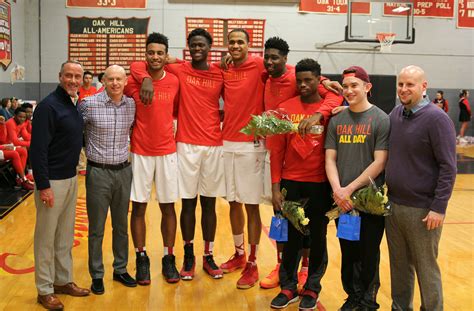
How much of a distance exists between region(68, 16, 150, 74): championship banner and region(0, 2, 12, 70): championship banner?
5.50 feet

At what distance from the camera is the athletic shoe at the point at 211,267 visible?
181 inches

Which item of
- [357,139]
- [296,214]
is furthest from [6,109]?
[357,139]

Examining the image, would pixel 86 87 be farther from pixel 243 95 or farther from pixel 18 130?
pixel 243 95

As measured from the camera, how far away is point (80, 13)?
13.0 metres

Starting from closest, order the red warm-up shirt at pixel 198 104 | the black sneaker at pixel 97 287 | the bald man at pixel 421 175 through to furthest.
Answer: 1. the bald man at pixel 421 175
2. the black sneaker at pixel 97 287
3. the red warm-up shirt at pixel 198 104

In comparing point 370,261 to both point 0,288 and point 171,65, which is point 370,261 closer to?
point 171,65

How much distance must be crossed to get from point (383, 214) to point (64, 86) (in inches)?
97.4

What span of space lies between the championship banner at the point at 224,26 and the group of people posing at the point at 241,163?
915 cm

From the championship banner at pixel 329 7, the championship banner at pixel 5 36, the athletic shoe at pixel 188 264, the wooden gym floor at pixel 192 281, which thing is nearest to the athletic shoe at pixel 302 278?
the wooden gym floor at pixel 192 281

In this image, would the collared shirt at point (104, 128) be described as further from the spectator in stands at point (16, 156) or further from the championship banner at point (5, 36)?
the championship banner at point (5, 36)

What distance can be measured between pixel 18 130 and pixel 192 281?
5809mm

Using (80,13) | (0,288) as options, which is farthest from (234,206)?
(80,13)

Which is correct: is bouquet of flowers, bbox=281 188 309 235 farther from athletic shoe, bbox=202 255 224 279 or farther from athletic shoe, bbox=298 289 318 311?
athletic shoe, bbox=202 255 224 279

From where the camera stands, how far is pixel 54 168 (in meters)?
3.73
